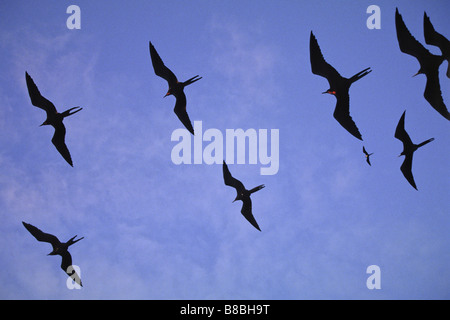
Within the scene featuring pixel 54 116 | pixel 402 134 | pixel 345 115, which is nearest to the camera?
pixel 345 115

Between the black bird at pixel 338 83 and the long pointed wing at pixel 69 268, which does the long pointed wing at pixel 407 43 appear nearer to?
the black bird at pixel 338 83

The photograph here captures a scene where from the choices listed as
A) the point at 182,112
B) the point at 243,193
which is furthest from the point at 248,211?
the point at 182,112

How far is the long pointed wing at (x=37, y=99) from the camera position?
12727 mm

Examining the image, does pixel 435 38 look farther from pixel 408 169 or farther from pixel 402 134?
pixel 408 169

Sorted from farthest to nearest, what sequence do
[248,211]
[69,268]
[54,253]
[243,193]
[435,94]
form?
[69,268]
[248,211]
[54,253]
[243,193]
[435,94]

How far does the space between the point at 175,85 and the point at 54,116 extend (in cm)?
462

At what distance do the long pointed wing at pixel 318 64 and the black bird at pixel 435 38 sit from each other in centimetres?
265

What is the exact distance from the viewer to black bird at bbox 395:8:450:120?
10.6 metres

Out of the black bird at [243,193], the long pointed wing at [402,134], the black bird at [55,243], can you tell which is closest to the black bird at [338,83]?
the long pointed wing at [402,134]

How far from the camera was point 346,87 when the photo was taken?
11.4m

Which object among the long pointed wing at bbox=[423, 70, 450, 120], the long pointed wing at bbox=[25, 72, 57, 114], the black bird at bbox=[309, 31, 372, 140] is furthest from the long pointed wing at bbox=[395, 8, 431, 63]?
the long pointed wing at bbox=[25, 72, 57, 114]

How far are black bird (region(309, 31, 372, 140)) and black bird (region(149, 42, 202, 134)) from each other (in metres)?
3.78

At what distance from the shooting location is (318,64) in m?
11.1
